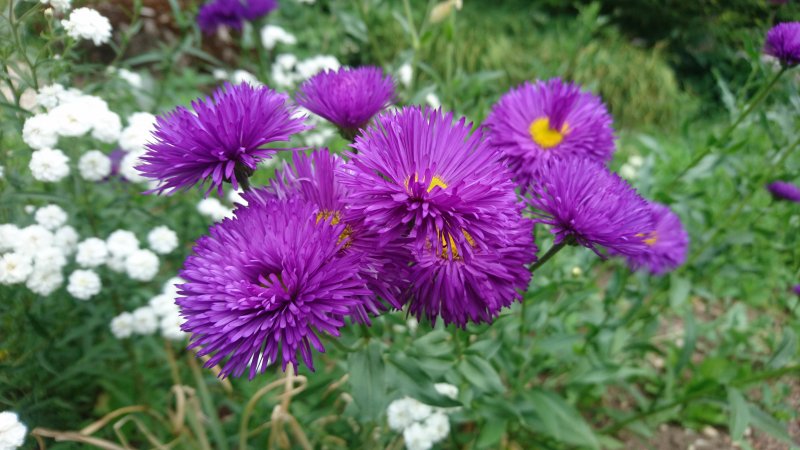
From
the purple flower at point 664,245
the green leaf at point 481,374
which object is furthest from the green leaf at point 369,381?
the purple flower at point 664,245

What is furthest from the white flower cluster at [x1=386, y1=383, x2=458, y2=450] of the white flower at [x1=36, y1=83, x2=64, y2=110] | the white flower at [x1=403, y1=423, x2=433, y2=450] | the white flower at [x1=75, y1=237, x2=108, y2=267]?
the white flower at [x1=36, y1=83, x2=64, y2=110]

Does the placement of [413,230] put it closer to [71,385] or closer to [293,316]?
[293,316]

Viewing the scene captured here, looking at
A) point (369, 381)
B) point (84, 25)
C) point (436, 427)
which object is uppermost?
point (84, 25)

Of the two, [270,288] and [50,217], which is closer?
[270,288]

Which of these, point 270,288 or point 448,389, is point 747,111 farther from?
point 270,288

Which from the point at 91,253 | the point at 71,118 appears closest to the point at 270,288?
the point at 71,118

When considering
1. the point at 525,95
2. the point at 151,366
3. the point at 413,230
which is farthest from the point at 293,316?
the point at 151,366
